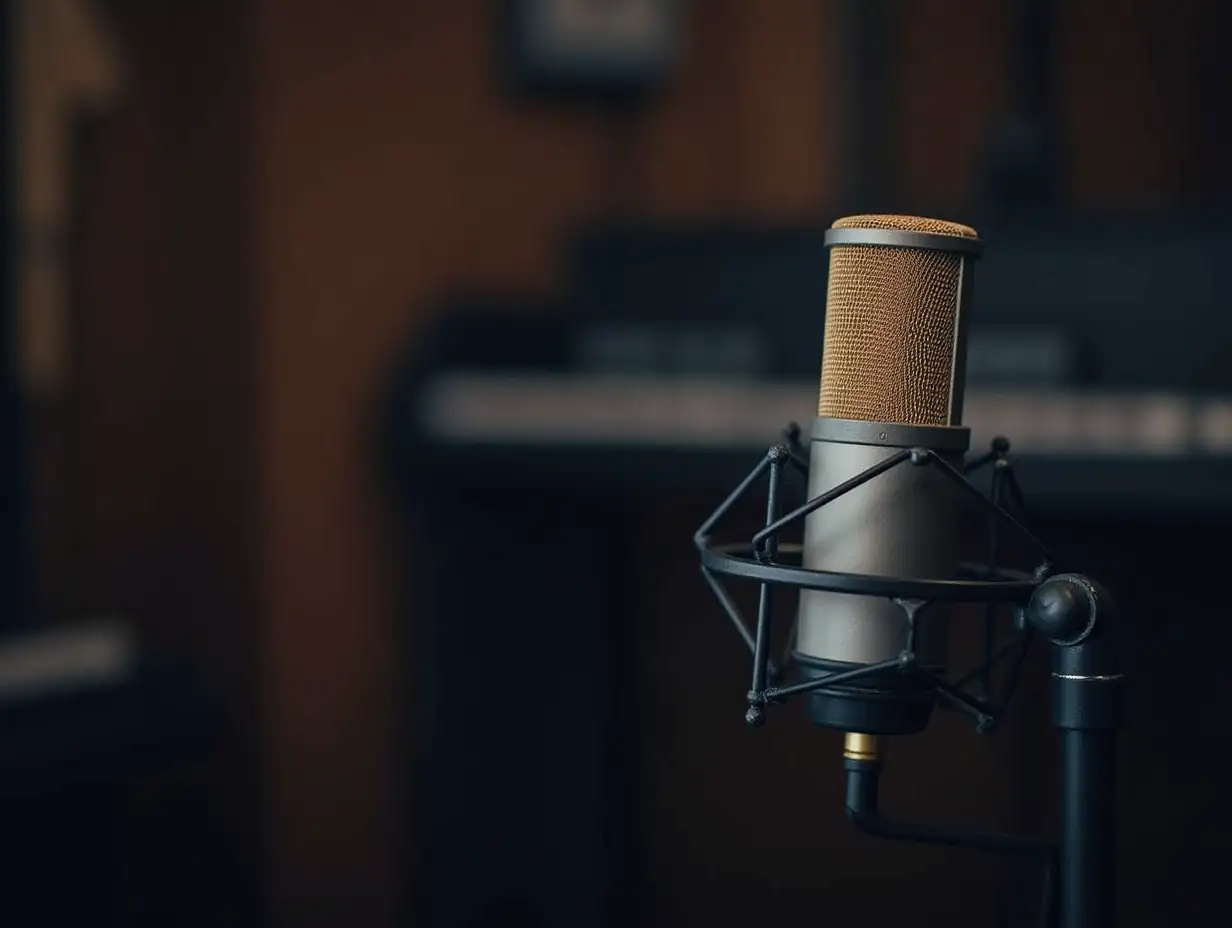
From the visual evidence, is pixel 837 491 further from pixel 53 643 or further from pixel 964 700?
pixel 53 643

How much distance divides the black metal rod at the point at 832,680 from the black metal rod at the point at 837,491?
5 cm

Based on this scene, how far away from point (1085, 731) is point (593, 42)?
1850 millimetres

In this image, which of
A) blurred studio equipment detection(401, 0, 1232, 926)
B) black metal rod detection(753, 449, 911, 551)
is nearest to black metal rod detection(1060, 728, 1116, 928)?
black metal rod detection(753, 449, 911, 551)

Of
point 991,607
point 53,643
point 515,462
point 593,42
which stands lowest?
point 53,643

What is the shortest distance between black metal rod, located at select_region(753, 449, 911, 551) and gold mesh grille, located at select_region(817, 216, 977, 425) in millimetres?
24

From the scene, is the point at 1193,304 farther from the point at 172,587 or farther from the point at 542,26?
the point at 172,587

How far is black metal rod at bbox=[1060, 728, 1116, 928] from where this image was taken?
0.56 m

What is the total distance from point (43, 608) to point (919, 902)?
113cm

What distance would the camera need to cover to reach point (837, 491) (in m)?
0.55

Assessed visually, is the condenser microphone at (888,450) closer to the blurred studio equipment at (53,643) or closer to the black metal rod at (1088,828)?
the black metal rod at (1088,828)

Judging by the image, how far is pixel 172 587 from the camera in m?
2.27

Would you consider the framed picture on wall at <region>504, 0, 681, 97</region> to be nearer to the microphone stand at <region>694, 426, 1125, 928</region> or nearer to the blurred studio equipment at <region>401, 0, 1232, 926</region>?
the blurred studio equipment at <region>401, 0, 1232, 926</region>

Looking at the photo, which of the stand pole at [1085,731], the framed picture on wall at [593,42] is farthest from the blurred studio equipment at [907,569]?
the framed picture on wall at [593,42]

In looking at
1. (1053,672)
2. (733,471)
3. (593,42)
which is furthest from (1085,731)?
(593,42)
